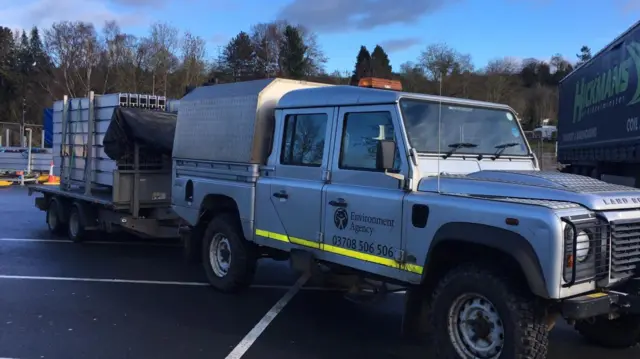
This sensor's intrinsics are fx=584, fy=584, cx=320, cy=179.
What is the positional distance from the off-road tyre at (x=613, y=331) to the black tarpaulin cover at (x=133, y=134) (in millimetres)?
6826

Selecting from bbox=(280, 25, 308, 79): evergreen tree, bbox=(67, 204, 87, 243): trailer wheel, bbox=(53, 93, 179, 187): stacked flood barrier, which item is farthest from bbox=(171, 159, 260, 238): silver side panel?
bbox=(280, 25, 308, 79): evergreen tree

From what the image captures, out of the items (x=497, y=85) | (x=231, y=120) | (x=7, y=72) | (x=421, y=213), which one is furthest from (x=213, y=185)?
(x=7, y=72)

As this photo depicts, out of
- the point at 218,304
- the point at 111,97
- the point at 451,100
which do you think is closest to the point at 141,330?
the point at 218,304

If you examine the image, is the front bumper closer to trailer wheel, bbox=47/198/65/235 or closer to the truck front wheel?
the truck front wheel

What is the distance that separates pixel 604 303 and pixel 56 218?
34.0 ft

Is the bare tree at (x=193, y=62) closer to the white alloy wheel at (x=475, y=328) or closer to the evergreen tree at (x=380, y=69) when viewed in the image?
the evergreen tree at (x=380, y=69)

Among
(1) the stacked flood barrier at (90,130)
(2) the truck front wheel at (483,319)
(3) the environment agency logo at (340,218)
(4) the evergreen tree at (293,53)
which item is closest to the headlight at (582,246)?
(2) the truck front wheel at (483,319)

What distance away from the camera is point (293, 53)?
55.3m

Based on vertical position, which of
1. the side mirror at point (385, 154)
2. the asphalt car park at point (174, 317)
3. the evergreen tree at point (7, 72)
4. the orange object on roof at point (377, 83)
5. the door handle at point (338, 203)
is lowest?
the asphalt car park at point (174, 317)

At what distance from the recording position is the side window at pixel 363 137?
532 centimetres

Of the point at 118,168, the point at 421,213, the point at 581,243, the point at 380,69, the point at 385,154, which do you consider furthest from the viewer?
the point at 380,69

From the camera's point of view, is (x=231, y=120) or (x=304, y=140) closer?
(x=304, y=140)

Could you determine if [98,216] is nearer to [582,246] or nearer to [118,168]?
[118,168]

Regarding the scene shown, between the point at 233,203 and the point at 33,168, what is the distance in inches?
899
